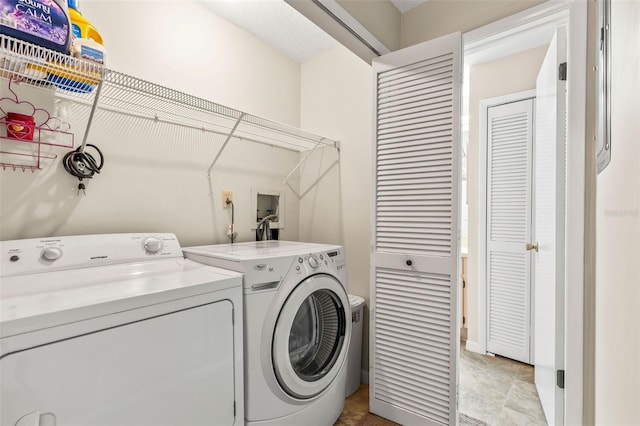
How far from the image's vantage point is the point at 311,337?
1.75 metres

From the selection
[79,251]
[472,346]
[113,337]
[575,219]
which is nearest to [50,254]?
[79,251]

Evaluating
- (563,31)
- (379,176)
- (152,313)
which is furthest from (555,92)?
(152,313)

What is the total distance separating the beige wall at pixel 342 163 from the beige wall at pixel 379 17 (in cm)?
33

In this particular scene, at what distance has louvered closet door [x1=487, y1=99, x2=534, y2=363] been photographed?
8.08 ft

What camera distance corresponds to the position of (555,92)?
5.22 feet

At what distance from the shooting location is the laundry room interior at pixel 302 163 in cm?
124

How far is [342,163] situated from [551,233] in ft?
4.64

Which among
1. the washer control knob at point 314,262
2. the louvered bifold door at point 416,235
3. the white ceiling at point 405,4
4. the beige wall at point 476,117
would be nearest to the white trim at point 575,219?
the louvered bifold door at point 416,235

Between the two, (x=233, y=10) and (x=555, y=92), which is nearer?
(x=555, y=92)

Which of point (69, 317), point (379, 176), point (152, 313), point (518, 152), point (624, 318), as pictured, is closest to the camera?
point (624, 318)

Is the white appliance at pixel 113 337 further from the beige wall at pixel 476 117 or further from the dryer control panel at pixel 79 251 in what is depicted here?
the beige wall at pixel 476 117

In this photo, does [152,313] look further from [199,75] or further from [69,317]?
[199,75]

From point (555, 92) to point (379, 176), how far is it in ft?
3.36

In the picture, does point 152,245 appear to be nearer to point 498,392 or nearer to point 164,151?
point 164,151
